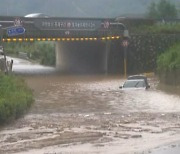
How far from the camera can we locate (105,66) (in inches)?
2121

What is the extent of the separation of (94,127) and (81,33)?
108ft

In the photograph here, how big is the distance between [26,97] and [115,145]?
7586mm

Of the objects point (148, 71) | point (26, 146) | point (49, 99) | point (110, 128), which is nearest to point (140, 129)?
point (110, 128)

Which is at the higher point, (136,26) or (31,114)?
(136,26)

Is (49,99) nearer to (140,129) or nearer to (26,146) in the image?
(140,129)

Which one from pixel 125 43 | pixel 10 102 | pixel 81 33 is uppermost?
pixel 81 33

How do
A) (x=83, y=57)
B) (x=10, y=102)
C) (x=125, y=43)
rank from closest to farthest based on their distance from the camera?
(x=10, y=102) < (x=125, y=43) < (x=83, y=57)

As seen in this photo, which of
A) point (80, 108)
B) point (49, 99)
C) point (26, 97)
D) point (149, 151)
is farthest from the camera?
point (49, 99)

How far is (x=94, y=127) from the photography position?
1670 centimetres

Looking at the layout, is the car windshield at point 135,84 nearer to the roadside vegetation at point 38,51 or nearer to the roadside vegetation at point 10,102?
the roadside vegetation at point 10,102

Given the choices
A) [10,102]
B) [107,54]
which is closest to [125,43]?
[107,54]

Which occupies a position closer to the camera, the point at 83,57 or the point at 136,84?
the point at 136,84

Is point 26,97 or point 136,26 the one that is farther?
point 136,26

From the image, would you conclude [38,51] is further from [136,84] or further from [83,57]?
[136,84]
